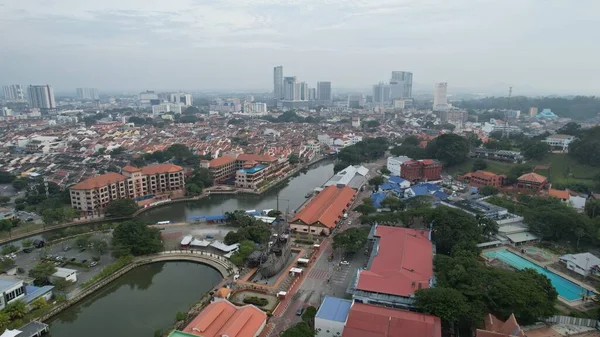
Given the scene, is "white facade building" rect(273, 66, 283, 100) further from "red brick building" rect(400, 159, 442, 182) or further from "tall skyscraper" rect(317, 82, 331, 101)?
"red brick building" rect(400, 159, 442, 182)

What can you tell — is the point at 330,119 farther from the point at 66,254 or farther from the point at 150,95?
the point at 150,95

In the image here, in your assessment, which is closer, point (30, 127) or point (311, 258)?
point (311, 258)

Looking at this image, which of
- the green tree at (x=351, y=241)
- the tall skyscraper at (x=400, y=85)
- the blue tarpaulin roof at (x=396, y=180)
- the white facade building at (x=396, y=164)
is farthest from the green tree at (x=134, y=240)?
the tall skyscraper at (x=400, y=85)

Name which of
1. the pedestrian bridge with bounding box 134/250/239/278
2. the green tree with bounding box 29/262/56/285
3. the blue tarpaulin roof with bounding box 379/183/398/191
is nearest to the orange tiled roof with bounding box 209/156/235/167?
the blue tarpaulin roof with bounding box 379/183/398/191

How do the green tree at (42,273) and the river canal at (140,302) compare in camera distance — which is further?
the green tree at (42,273)

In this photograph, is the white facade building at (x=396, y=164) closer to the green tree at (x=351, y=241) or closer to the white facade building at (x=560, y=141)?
Result: the white facade building at (x=560, y=141)

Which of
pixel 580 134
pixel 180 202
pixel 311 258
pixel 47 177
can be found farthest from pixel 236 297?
pixel 580 134
